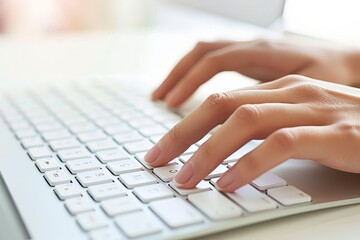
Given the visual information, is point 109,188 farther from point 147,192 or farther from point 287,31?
point 287,31

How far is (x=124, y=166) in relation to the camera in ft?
1.74

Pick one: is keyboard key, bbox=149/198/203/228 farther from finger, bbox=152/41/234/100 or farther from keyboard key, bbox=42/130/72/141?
finger, bbox=152/41/234/100

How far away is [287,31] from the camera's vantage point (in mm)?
877

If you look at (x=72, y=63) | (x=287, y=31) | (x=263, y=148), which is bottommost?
(x=72, y=63)

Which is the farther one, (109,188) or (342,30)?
(342,30)

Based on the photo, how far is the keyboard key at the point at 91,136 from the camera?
0.62m

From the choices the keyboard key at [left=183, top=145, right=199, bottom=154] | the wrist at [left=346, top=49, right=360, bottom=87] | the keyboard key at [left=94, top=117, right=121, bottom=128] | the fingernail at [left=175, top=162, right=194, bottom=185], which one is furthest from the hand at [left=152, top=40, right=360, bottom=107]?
the fingernail at [left=175, top=162, right=194, bottom=185]

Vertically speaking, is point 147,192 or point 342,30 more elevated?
point 342,30

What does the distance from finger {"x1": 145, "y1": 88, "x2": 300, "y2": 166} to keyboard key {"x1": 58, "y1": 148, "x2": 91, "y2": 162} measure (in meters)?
0.07

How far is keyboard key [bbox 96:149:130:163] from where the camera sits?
0.55 metres

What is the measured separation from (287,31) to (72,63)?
528 millimetres

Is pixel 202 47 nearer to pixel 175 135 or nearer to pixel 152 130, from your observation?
pixel 152 130

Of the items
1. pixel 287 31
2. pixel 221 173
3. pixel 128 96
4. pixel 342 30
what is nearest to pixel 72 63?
pixel 128 96

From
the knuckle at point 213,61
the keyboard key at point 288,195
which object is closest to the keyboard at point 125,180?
the keyboard key at point 288,195
